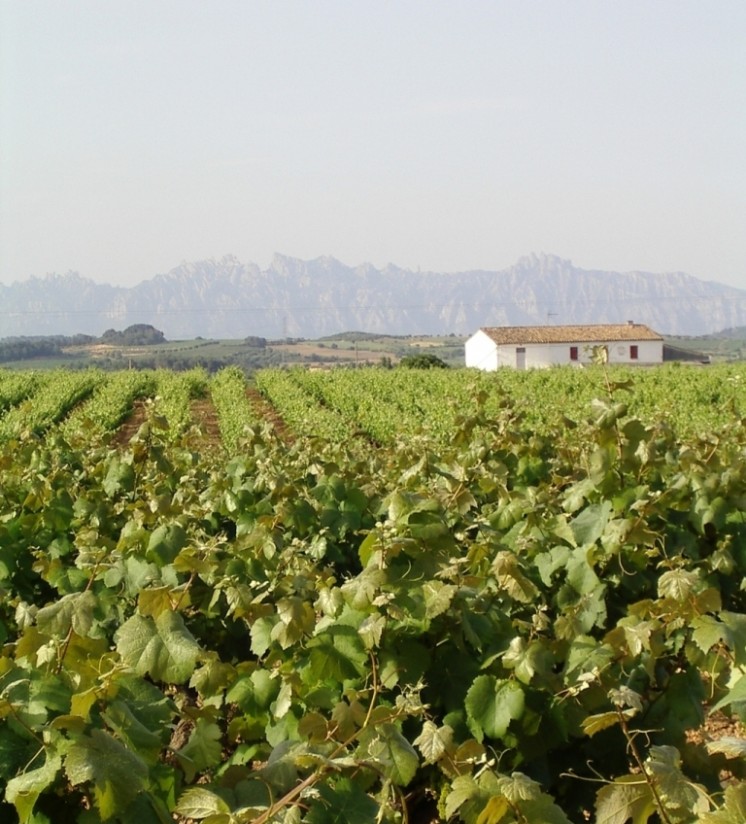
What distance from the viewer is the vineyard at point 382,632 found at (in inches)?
75.6

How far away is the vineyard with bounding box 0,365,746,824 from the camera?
6.30 ft

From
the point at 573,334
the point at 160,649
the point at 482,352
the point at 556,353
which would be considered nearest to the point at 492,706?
the point at 160,649

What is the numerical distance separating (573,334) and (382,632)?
72.1 m

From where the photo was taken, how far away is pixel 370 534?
3.13 metres

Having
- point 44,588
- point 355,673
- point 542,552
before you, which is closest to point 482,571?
point 542,552

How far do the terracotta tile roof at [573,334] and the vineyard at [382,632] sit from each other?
67.4 metres

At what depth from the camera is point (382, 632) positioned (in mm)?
2873

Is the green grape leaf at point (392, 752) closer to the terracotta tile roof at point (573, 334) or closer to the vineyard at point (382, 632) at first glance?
the vineyard at point (382, 632)

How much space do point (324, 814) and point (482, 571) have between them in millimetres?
1810

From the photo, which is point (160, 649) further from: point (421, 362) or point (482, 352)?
point (482, 352)

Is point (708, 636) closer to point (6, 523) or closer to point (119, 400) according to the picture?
point (6, 523)

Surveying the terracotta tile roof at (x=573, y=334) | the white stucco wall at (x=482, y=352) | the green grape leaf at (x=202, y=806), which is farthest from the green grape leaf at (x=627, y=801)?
the terracotta tile roof at (x=573, y=334)

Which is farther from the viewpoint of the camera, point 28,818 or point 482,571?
point 482,571

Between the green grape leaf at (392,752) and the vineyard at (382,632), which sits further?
the green grape leaf at (392,752)
